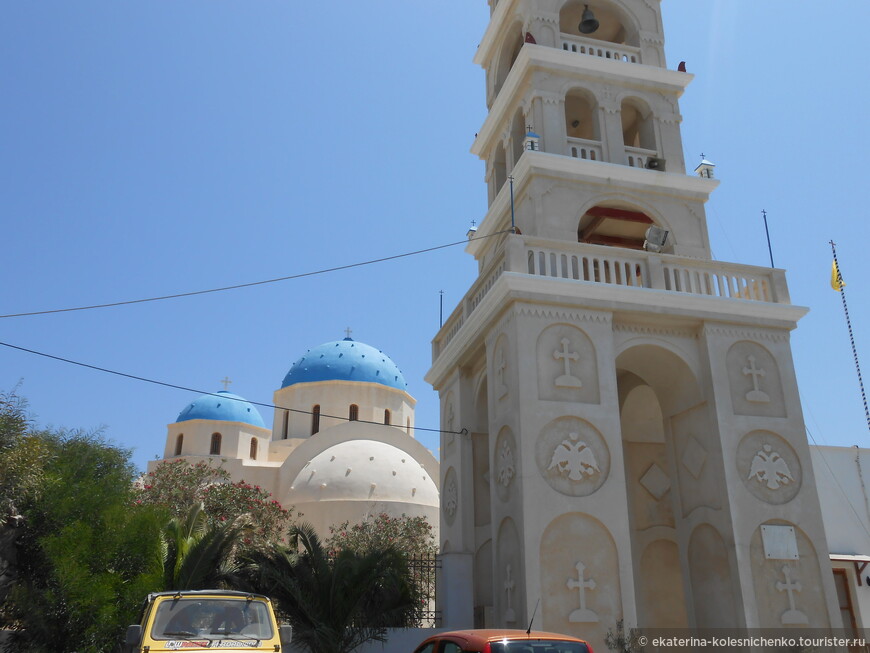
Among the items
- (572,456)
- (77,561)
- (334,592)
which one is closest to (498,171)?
(572,456)

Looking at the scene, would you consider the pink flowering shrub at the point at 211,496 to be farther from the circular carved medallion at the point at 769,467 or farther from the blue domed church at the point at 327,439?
the circular carved medallion at the point at 769,467

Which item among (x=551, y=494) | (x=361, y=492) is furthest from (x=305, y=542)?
(x=361, y=492)

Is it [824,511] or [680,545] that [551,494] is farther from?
[824,511]

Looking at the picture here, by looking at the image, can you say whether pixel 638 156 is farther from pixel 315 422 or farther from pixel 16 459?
pixel 315 422

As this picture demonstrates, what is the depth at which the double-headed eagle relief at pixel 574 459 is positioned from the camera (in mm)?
11305

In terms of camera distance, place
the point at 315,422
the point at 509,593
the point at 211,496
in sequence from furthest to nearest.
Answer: the point at 315,422 < the point at 211,496 < the point at 509,593

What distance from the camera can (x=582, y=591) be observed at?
34.9 feet

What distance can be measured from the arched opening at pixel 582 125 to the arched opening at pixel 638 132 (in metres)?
0.65

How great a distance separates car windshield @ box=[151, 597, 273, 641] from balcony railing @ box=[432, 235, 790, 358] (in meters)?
6.56

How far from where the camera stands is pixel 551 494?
36.4 ft

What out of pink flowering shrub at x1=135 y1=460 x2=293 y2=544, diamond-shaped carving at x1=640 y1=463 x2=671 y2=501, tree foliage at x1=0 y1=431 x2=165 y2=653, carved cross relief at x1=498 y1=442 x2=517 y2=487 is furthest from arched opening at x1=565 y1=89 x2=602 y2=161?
pink flowering shrub at x1=135 y1=460 x2=293 y2=544

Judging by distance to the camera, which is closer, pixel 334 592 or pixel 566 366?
pixel 334 592

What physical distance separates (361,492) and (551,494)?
16542mm

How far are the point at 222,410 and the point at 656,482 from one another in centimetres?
2448
